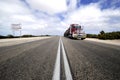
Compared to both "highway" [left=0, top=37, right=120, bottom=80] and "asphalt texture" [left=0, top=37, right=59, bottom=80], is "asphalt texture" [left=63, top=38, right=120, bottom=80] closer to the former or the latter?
"highway" [left=0, top=37, right=120, bottom=80]

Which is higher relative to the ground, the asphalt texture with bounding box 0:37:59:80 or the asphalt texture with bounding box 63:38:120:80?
the asphalt texture with bounding box 63:38:120:80

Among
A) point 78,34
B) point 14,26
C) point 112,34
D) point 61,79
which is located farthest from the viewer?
point 14,26

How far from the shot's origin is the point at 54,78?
2.95 metres

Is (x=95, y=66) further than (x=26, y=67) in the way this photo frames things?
Yes

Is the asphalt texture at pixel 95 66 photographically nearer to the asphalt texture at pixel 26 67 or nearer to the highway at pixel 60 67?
the highway at pixel 60 67

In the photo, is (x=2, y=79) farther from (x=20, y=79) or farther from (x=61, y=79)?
(x=61, y=79)

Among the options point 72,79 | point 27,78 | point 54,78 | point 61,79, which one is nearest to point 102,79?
point 72,79

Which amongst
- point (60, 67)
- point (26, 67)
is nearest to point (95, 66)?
point (60, 67)

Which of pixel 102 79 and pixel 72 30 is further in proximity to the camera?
pixel 72 30

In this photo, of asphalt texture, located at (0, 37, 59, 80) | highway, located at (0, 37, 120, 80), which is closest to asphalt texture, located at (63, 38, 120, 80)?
highway, located at (0, 37, 120, 80)

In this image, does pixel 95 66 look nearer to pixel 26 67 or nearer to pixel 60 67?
pixel 60 67

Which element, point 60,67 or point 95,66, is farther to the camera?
point 95,66

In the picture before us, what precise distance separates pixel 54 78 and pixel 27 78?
71cm

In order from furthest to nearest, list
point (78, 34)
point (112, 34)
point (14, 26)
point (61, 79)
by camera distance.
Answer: point (14, 26)
point (112, 34)
point (78, 34)
point (61, 79)
